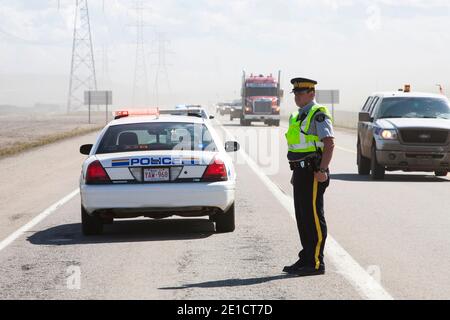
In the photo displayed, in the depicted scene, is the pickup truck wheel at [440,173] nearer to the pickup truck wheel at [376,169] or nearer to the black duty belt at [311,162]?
the pickup truck wheel at [376,169]

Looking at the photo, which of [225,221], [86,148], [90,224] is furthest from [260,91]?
[90,224]

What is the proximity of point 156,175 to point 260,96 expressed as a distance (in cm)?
5332

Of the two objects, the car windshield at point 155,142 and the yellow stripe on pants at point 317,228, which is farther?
the car windshield at point 155,142

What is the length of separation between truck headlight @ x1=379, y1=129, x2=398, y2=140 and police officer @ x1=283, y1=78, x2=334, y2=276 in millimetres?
11458

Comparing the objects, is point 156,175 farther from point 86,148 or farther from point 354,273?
point 354,273

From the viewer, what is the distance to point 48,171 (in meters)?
25.2

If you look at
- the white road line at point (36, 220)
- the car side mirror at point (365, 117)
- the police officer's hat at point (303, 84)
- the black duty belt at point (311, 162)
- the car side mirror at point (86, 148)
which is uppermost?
the police officer's hat at point (303, 84)

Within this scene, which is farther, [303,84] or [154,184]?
[154,184]

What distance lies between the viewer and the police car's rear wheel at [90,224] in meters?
12.1

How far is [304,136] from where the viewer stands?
9.38 meters

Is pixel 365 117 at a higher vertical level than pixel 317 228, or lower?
higher

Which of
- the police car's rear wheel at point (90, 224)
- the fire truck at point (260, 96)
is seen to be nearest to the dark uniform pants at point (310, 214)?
the police car's rear wheel at point (90, 224)
